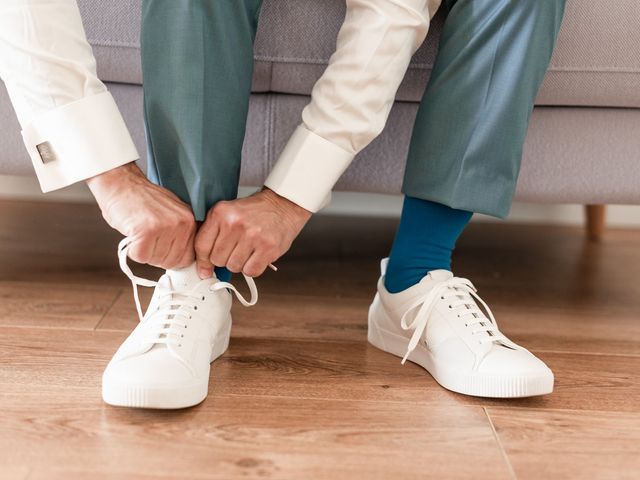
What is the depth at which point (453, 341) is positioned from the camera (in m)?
0.85

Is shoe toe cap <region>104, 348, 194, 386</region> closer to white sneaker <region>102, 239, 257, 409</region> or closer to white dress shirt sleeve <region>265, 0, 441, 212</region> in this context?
white sneaker <region>102, 239, 257, 409</region>

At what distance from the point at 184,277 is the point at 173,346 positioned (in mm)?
104

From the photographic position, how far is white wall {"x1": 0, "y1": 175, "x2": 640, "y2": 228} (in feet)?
5.81

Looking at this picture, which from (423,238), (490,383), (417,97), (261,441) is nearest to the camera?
(261,441)

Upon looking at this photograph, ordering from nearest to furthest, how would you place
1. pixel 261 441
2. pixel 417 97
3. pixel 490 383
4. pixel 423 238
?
1. pixel 261 441
2. pixel 490 383
3. pixel 423 238
4. pixel 417 97

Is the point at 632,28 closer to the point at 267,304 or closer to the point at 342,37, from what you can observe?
the point at 342,37

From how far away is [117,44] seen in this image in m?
1.00

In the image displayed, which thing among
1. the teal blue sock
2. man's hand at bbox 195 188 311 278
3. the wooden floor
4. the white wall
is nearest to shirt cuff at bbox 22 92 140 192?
man's hand at bbox 195 188 311 278

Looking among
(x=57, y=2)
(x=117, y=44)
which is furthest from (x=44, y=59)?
(x=117, y=44)

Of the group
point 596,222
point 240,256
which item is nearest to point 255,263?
point 240,256

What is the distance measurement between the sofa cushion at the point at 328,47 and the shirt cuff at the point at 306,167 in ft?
0.66

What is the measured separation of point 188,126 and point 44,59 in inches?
6.2

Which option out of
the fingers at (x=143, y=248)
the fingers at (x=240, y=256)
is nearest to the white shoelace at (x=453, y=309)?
the fingers at (x=240, y=256)

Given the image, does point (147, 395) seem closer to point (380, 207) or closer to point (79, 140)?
point (79, 140)
